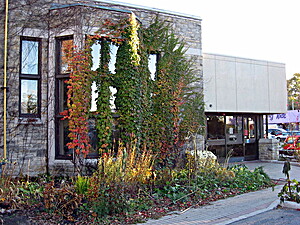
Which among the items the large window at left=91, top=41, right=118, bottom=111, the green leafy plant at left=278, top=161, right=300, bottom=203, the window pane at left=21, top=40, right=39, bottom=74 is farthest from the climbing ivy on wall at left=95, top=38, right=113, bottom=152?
the green leafy plant at left=278, top=161, right=300, bottom=203

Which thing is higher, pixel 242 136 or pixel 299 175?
pixel 242 136

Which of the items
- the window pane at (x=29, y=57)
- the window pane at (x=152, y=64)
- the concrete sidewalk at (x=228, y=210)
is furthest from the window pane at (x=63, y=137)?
the concrete sidewalk at (x=228, y=210)

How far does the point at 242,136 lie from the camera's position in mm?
14891

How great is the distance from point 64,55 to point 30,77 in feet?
3.73

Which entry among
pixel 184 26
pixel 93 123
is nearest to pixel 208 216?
pixel 93 123

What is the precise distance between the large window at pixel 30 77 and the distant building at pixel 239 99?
632 centimetres

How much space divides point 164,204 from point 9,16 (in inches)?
261

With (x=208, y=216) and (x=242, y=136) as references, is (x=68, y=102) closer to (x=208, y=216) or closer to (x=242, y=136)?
(x=208, y=216)

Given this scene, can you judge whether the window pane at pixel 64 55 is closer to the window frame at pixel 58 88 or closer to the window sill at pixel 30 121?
the window frame at pixel 58 88

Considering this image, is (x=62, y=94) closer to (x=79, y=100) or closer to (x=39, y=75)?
(x=39, y=75)

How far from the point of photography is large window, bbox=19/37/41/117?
9102mm

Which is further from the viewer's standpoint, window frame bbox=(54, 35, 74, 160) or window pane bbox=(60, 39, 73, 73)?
window pane bbox=(60, 39, 73, 73)

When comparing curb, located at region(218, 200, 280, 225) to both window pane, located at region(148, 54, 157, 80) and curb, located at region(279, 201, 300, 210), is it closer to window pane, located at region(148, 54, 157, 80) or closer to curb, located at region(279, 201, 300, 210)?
curb, located at region(279, 201, 300, 210)

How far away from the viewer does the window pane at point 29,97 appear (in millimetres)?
9102
